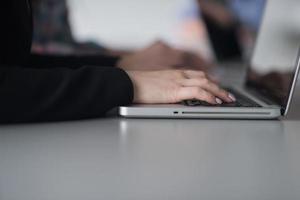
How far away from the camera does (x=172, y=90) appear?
93cm

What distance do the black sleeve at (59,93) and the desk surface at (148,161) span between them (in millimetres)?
19

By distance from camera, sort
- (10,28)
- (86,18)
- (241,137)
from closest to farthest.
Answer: (241,137)
(10,28)
(86,18)

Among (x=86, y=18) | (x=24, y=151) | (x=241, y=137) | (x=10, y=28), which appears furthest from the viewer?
(x=86, y=18)

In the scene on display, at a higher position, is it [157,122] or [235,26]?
[235,26]

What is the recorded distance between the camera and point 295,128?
2.85ft

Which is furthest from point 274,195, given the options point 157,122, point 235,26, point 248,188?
point 235,26

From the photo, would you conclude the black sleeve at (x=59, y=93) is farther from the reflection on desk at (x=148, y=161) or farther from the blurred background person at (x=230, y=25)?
the blurred background person at (x=230, y=25)

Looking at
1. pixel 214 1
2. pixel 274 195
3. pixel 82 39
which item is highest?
pixel 214 1

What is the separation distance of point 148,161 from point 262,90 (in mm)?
647

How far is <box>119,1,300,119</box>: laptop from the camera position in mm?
892

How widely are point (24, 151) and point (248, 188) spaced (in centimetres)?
29

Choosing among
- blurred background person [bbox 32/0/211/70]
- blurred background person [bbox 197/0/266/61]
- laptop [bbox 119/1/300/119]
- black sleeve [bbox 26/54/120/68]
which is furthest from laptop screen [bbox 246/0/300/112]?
black sleeve [bbox 26/54/120/68]

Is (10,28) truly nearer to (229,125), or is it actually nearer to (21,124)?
(21,124)

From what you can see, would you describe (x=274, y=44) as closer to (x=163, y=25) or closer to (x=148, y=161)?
(x=163, y=25)
